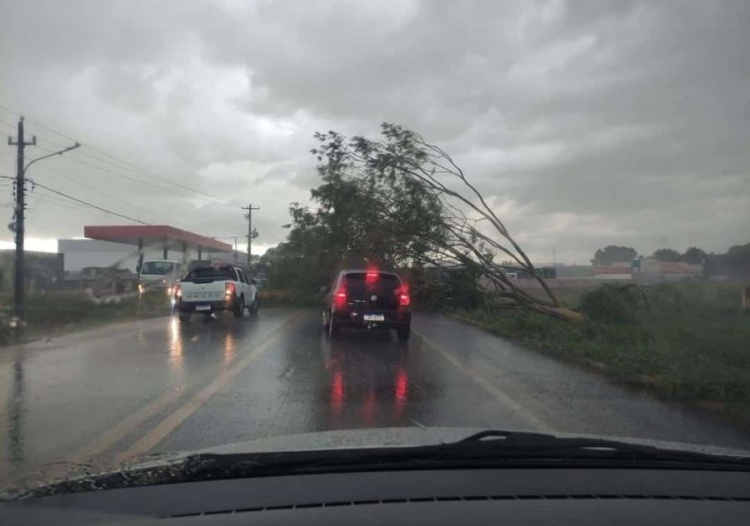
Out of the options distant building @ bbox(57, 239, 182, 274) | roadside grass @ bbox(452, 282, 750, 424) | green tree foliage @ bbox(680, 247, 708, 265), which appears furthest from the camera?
distant building @ bbox(57, 239, 182, 274)

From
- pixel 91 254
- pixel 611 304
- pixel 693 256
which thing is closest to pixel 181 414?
pixel 611 304

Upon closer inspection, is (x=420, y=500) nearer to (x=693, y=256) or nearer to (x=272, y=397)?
(x=272, y=397)

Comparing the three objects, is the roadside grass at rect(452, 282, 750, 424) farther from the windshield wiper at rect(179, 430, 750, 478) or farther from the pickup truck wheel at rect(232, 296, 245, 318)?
the pickup truck wheel at rect(232, 296, 245, 318)

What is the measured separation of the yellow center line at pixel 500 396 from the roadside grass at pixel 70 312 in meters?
10.4

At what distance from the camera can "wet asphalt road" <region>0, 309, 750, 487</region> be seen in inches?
288

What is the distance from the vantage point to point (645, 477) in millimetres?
3811

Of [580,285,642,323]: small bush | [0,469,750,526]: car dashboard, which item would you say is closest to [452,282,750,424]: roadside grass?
[580,285,642,323]: small bush

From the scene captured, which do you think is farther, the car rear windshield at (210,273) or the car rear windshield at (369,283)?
the car rear windshield at (210,273)

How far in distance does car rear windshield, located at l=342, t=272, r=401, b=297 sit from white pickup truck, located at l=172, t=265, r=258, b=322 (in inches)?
290

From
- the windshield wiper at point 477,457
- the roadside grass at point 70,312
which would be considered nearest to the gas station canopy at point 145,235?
the roadside grass at point 70,312

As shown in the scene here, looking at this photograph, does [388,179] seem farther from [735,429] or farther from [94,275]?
[94,275]

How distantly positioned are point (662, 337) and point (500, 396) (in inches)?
278

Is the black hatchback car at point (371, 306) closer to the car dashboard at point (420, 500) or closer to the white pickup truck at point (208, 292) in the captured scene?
the white pickup truck at point (208, 292)

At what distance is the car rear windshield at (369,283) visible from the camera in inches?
691
